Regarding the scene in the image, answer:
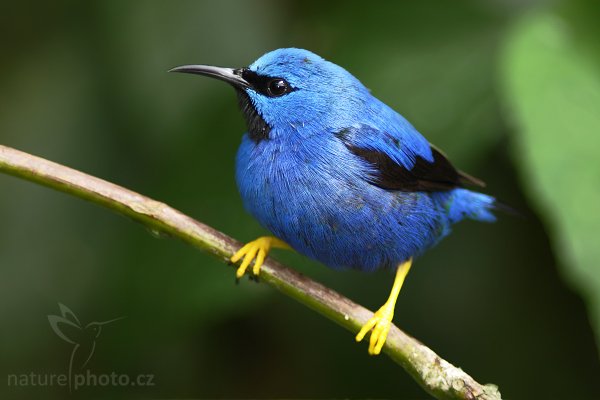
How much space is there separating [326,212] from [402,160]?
1.81 feet

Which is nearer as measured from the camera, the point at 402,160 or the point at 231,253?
the point at 231,253

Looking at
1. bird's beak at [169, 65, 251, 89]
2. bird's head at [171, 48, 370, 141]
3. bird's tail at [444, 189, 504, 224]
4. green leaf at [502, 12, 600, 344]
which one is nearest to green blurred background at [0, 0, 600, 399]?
green leaf at [502, 12, 600, 344]

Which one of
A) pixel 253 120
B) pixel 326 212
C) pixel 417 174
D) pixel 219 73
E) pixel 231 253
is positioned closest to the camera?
pixel 231 253

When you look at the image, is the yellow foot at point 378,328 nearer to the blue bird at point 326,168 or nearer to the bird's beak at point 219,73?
the blue bird at point 326,168

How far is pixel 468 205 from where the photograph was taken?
447 centimetres

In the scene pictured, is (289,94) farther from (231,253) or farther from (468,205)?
(468,205)

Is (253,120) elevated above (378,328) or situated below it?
above

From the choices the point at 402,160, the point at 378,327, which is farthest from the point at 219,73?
the point at 378,327

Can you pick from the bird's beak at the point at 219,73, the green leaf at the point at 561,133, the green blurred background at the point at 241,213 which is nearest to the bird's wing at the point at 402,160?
the green blurred background at the point at 241,213

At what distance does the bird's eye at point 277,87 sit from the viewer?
383cm

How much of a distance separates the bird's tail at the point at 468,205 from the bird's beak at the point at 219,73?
131 centimetres

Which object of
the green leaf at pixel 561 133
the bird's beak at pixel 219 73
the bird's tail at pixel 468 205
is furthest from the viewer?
the bird's tail at pixel 468 205

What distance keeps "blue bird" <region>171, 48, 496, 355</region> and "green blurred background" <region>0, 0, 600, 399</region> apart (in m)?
0.56

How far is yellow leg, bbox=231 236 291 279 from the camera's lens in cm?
368
